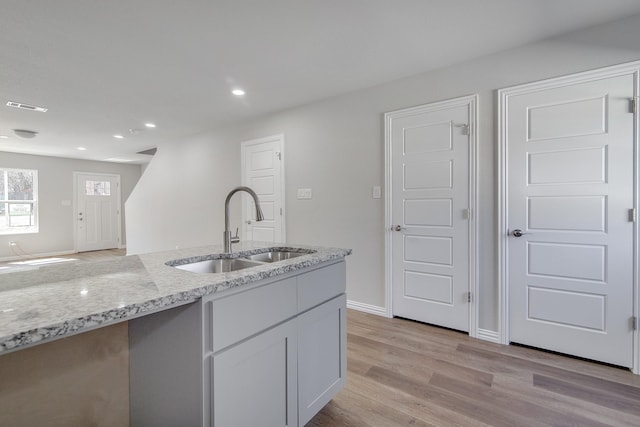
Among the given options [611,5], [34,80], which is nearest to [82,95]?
[34,80]

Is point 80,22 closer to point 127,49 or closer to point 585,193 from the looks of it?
point 127,49

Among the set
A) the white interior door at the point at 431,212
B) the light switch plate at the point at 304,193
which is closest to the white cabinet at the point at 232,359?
the white interior door at the point at 431,212

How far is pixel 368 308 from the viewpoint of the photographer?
323 centimetres

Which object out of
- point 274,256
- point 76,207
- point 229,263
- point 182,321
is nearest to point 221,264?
point 229,263

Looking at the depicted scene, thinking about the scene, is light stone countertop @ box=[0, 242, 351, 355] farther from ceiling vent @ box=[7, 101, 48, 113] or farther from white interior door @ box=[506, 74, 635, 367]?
ceiling vent @ box=[7, 101, 48, 113]

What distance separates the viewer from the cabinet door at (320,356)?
4.68 feet

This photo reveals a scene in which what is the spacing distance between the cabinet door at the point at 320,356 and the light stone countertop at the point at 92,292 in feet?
1.05

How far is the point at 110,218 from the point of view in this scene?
8141mm

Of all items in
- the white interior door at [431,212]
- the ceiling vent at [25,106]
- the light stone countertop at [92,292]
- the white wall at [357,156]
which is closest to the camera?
the light stone countertop at [92,292]

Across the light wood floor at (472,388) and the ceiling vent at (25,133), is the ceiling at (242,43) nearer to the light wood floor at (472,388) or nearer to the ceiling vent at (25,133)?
the ceiling vent at (25,133)

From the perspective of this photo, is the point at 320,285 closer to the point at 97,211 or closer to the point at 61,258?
the point at 61,258

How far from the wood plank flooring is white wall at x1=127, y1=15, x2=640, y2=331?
1.58 feet

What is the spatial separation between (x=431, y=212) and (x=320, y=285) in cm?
170

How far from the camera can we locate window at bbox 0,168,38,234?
21.6ft
